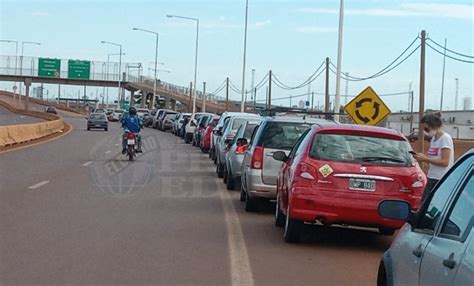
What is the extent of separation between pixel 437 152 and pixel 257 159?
357 centimetres

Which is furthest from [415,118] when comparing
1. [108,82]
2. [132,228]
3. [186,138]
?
[132,228]

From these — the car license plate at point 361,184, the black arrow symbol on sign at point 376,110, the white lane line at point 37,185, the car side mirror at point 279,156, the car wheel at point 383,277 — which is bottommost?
the white lane line at point 37,185

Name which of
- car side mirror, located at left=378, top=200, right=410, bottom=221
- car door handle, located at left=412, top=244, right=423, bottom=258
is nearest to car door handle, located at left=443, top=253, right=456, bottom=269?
car door handle, located at left=412, top=244, right=423, bottom=258

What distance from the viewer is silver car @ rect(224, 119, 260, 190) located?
18281 mm

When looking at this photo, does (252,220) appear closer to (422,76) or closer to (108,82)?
(422,76)

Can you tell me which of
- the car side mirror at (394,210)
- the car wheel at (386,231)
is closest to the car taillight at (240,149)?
the car wheel at (386,231)

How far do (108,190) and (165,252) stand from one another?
803cm

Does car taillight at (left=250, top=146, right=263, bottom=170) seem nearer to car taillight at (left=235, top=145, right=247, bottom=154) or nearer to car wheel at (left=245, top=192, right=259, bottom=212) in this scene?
car wheel at (left=245, top=192, right=259, bottom=212)

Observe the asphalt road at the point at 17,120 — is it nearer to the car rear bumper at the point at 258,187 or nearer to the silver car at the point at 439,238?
the car rear bumper at the point at 258,187

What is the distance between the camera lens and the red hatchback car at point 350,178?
10.7m

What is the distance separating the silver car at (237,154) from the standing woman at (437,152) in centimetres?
604

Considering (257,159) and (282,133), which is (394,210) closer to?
(257,159)

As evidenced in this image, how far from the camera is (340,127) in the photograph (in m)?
11.2

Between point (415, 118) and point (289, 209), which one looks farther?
point (415, 118)
